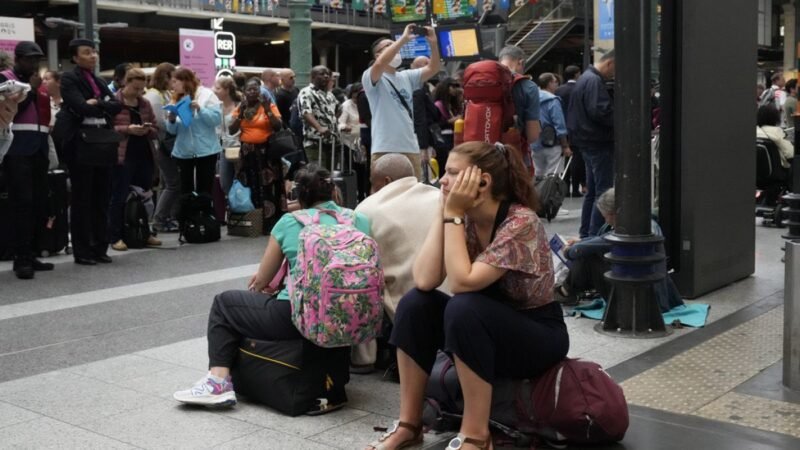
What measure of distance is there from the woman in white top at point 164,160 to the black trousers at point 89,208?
1.66 metres

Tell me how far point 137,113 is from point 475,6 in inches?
772

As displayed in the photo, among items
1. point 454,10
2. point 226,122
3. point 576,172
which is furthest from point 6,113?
point 454,10

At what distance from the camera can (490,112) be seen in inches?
296

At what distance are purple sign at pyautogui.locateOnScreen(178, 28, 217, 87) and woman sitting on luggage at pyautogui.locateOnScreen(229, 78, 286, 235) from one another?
8480 millimetres

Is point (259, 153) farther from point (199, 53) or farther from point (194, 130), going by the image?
point (199, 53)

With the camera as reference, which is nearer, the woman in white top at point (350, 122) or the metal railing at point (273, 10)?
the woman in white top at point (350, 122)

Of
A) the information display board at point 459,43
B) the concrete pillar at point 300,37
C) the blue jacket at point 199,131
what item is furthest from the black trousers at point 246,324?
the information display board at point 459,43

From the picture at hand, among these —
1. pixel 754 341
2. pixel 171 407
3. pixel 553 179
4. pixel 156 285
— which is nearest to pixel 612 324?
pixel 754 341

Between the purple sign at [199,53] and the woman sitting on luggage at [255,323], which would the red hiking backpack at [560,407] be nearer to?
the woman sitting on luggage at [255,323]

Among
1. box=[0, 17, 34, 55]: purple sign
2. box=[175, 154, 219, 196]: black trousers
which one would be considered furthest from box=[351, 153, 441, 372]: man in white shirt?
box=[0, 17, 34, 55]: purple sign

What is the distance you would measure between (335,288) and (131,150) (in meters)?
6.42

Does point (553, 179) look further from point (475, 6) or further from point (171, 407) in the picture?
point (475, 6)

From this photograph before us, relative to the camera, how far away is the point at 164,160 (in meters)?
11.3

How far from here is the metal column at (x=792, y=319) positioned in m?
4.66
